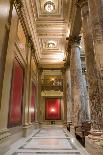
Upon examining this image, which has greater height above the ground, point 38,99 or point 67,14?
point 67,14

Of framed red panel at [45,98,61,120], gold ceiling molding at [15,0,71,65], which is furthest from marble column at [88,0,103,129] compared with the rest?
framed red panel at [45,98,61,120]

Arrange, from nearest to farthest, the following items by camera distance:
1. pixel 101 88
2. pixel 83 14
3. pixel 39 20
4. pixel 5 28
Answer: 1. pixel 101 88
2. pixel 5 28
3. pixel 83 14
4. pixel 39 20

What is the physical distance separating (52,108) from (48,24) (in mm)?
Result: 12692

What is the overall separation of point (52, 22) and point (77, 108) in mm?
5772

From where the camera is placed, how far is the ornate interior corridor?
4473 mm

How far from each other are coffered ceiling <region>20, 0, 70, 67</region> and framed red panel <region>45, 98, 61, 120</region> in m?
7.65

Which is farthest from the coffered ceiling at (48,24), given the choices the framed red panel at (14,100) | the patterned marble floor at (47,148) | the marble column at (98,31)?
the patterned marble floor at (47,148)

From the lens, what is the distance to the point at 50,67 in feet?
54.4

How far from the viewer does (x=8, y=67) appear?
532 centimetres

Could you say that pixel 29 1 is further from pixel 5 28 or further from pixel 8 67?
pixel 8 67

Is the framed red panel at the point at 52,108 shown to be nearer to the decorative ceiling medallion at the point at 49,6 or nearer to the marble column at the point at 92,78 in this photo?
the decorative ceiling medallion at the point at 49,6

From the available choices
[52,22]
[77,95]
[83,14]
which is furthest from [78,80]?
[52,22]

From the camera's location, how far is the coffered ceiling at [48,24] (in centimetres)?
892

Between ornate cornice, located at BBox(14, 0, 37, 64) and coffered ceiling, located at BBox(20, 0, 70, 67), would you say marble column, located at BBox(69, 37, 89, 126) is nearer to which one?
coffered ceiling, located at BBox(20, 0, 70, 67)
